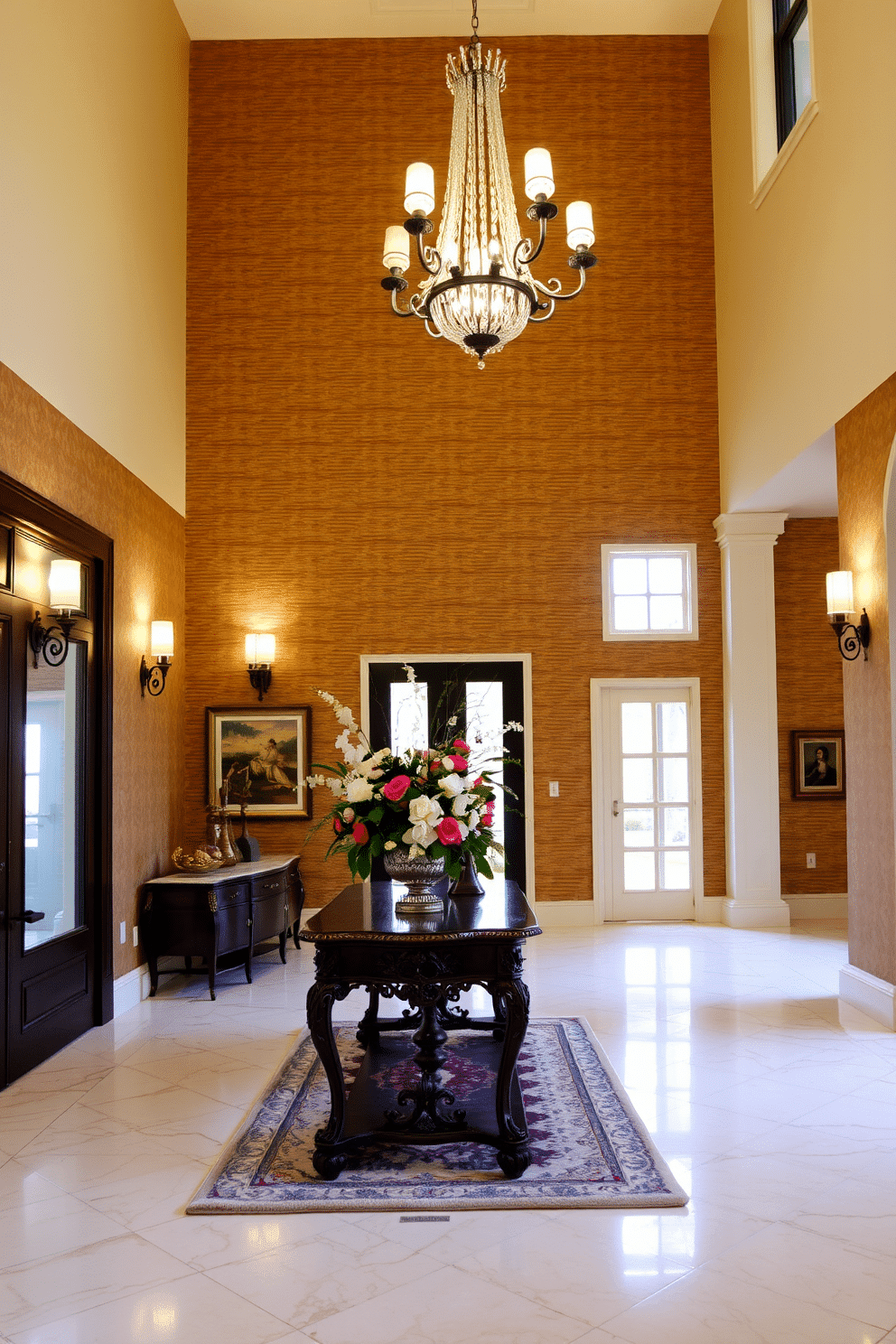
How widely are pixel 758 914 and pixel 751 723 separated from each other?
5.29 ft

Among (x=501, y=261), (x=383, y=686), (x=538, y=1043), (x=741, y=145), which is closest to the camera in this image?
(x=501, y=261)

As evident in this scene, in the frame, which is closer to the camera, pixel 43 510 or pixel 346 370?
pixel 43 510

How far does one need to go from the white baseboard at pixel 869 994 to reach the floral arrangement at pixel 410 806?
2686mm

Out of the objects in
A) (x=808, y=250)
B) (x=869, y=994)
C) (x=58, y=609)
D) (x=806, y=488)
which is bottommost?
(x=869, y=994)

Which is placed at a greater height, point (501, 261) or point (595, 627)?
point (501, 261)

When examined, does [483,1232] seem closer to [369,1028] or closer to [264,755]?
[369,1028]

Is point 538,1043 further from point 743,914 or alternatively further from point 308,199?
point 308,199

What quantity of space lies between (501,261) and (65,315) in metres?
2.74

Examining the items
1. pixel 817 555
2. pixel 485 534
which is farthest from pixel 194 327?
pixel 817 555

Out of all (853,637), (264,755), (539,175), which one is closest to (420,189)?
(539,175)

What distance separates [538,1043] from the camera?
5156 millimetres

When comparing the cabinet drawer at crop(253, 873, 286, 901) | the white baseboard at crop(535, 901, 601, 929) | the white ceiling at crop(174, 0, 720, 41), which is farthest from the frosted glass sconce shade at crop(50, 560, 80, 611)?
the white ceiling at crop(174, 0, 720, 41)

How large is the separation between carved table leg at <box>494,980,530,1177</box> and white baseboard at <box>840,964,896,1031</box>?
2648 millimetres

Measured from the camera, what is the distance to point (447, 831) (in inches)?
155
